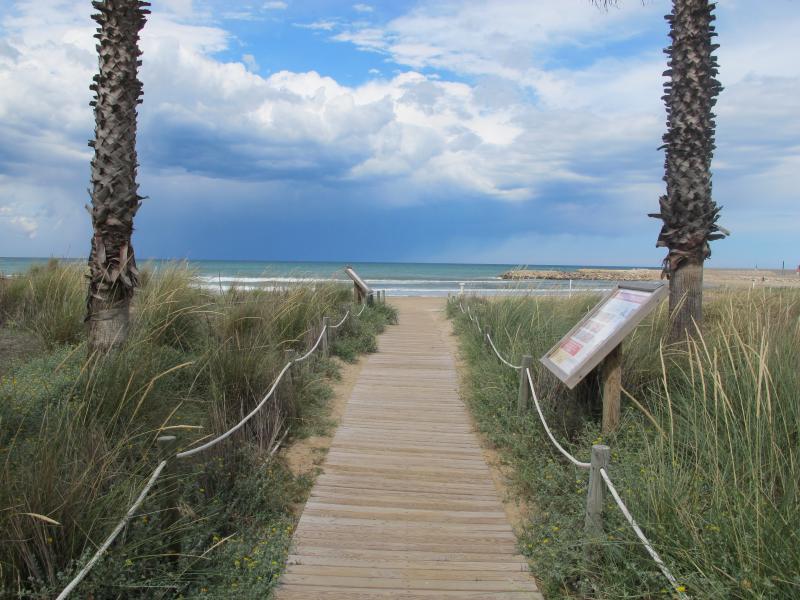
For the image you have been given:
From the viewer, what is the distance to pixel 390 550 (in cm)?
414

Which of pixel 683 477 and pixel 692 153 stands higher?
pixel 692 153

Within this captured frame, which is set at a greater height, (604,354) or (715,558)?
(604,354)

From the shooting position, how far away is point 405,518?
4621 mm

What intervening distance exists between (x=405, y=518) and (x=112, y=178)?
158 inches

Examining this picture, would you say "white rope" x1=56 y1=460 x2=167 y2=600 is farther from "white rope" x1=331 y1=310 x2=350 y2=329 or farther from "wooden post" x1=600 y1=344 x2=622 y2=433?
"white rope" x1=331 y1=310 x2=350 y2=329

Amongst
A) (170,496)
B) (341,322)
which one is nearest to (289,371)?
(170,496)

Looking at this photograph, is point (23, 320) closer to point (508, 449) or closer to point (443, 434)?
point (443, 434)

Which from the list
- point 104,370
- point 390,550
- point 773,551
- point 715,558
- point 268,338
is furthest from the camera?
point 268,338

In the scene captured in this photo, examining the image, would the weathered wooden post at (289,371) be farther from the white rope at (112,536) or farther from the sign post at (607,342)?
the white rope at (112,536)

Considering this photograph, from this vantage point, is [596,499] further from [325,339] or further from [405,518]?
[325,339]

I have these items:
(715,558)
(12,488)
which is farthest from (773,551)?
(12,488)

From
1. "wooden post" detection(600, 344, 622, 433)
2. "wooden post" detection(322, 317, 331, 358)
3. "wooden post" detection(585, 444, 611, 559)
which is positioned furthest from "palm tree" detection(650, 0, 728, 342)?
"wooden post" detection(322, 317, 331, 358)

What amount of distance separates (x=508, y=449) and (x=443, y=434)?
88 cm

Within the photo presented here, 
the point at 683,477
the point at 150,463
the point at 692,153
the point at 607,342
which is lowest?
the point at 150,463
